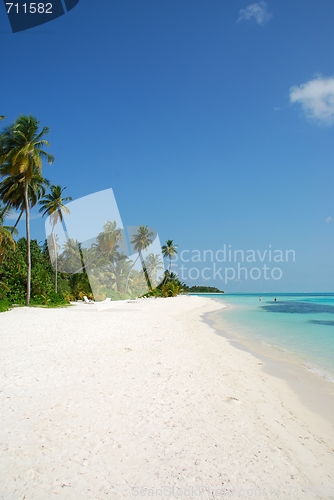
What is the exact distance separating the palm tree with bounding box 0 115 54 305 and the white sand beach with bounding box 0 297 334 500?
16.0m

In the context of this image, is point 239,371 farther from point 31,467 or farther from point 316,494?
point 31,467

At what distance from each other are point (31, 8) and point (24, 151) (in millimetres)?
14997

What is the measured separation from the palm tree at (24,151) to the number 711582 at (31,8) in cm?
1435

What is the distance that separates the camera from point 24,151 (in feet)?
64.6

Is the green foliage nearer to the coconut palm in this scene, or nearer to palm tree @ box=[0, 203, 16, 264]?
palm tree @ box=[0, 203, 16, 264]

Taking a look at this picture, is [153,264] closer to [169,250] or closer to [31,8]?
[169,250]

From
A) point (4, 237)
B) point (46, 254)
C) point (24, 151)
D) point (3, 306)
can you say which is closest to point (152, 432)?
point (3, 306)

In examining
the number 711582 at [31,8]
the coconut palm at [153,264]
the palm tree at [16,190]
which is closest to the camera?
the number 711582 at [31,8]

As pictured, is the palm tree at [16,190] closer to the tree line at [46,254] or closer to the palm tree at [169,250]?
the tree line at [46,254]

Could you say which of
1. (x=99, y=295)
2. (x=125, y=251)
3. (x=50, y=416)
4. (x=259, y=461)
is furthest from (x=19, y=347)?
(x=125, y=251)

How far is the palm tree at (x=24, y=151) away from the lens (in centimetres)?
1977

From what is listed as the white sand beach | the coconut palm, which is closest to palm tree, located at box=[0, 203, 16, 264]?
the white sand beach

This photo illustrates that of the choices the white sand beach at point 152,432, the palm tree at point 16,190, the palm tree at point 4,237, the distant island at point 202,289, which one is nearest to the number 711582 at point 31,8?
the white sand beach at point 152,432

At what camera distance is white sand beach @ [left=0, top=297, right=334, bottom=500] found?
111 inches
